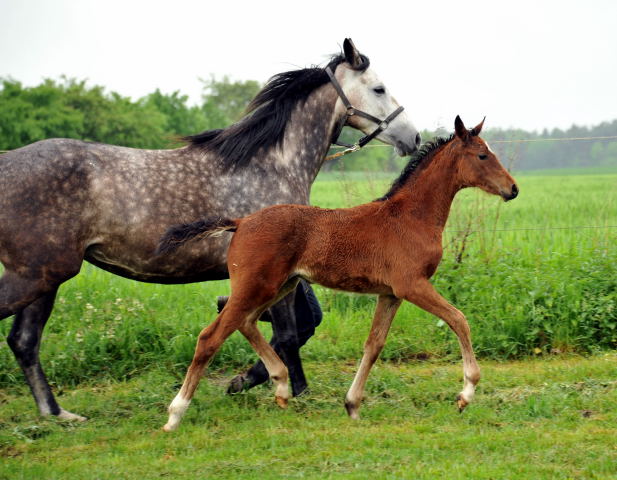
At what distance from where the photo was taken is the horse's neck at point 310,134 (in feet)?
18.9

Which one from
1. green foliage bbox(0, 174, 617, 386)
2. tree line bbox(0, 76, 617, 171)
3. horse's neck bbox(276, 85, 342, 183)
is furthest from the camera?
tree line bbox(0, 76, 617, 171)

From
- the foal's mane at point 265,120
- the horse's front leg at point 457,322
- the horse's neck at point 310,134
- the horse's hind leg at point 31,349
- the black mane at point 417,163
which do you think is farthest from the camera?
the horse's neck at point 310,134

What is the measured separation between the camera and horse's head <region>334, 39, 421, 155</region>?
5840 millimetres

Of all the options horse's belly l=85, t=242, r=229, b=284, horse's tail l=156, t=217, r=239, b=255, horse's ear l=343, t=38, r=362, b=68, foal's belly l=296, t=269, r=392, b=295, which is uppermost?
horse's ear l=343, t=38, r=362, b=68

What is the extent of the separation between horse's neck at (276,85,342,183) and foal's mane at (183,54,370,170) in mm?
58

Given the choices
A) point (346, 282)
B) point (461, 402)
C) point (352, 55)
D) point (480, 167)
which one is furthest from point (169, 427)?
point (352, 55)

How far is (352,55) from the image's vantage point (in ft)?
19.2

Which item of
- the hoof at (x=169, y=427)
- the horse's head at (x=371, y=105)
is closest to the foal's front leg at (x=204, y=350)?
the hoof at (x=169, y=427)

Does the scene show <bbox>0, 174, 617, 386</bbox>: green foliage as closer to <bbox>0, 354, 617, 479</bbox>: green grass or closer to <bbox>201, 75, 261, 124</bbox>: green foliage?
<bbox>0, 354, 617, 479</bbox>: green grass

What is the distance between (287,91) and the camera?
5.88 metres

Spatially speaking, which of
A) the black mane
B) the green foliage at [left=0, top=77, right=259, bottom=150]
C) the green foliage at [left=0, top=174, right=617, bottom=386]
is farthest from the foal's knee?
the green foliage at [left=0, top=77, right=259, bottom=150]

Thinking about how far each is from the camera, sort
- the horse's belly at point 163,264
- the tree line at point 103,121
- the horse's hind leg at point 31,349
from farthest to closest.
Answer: the tree line at point 103,121 → the horse's hind leg at point 31,349 → the horse's belly at point 163,264

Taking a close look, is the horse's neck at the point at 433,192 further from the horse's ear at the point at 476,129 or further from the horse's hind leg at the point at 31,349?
the horse's hind leg at the point at 31,349

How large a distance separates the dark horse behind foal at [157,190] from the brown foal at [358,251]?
514 mm
